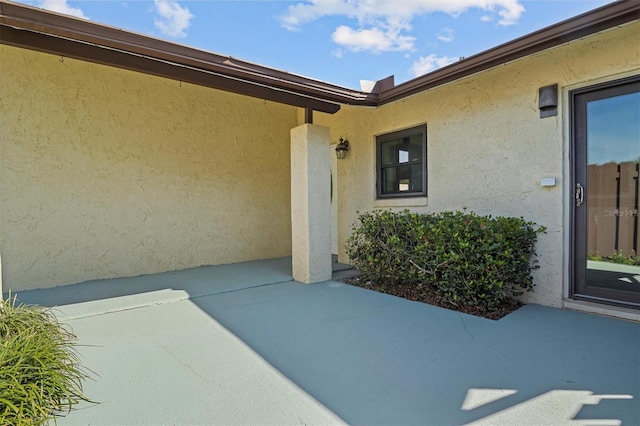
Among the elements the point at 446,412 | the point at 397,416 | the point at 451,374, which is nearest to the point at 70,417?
the point at 397,416

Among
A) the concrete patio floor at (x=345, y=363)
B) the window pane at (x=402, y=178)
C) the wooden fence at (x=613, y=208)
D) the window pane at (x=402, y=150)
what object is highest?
the window pane at (x=402, y=150)

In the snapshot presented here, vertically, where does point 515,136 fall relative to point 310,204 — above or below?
above

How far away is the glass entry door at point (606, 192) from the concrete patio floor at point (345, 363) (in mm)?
462

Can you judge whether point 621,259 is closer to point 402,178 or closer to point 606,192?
point 606,192

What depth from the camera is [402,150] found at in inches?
235

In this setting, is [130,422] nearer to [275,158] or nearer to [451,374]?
[451,374]

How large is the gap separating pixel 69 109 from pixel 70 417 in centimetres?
507

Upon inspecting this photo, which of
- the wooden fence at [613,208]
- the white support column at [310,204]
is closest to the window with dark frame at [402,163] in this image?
the white support column at [310,204]

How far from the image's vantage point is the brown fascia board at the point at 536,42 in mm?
2959

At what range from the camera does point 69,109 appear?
531 centimetres

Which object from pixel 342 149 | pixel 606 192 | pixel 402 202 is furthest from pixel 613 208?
pixel 342 149

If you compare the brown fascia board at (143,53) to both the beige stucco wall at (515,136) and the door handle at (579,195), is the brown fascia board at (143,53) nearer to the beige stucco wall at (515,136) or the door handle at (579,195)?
the beige stucco wall at (515,136)

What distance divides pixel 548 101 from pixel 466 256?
2.11 meters

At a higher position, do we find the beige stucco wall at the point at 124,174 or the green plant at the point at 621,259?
the beige stucco wall at the point at 124,174
